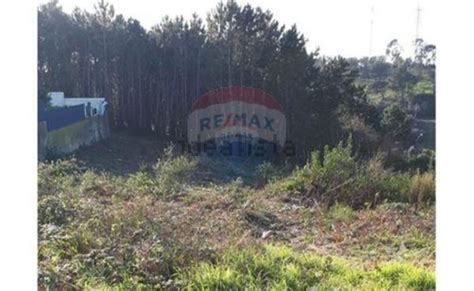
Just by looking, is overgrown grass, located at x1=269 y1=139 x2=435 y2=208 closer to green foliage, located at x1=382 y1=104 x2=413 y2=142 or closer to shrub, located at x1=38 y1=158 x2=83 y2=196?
green foliage, located at x1=382 y1=104 x2=413 y2=142

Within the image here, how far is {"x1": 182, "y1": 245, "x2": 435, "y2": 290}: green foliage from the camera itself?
209cm

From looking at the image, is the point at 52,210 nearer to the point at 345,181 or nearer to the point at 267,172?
the point at 267,172

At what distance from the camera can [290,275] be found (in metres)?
2.17

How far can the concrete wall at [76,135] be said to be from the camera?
3.28 m

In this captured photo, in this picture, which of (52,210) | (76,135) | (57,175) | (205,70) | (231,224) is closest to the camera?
(52,210)

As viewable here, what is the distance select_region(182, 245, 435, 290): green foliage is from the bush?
1.36 meters

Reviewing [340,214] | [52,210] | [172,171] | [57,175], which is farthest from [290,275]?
[57,175]

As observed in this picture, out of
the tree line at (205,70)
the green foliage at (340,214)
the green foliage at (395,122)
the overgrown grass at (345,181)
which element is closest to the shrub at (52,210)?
the tree line at (205,70)

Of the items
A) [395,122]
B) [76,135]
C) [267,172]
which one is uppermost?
[395,122]

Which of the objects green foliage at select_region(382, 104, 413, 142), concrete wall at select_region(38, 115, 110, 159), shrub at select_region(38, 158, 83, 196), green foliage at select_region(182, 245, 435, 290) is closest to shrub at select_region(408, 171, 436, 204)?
green foliage at select_region(382, 104, 413, 142)

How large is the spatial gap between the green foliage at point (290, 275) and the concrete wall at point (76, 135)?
5.24ft

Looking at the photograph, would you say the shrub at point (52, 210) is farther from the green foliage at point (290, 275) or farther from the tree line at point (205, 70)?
the green foliage at point (290, 275)

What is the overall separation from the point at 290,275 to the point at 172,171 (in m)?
1.73
